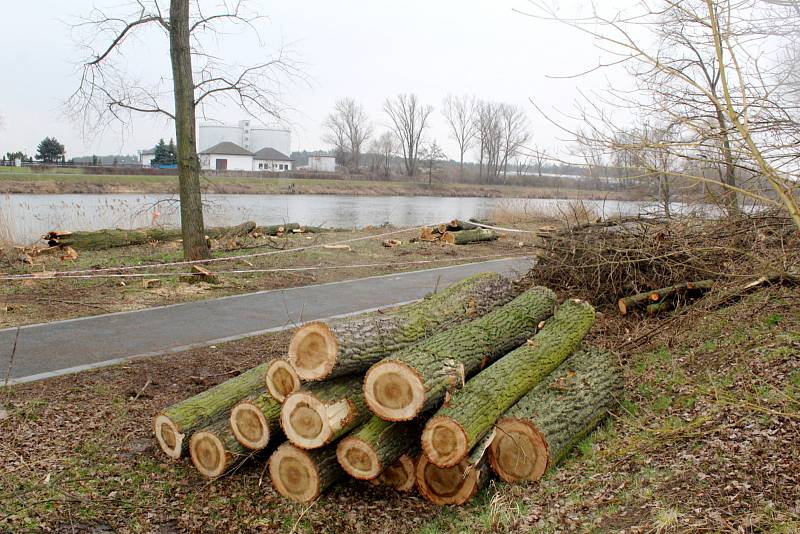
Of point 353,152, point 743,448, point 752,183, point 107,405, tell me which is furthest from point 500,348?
point 353,152

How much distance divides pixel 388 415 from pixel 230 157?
313 feet

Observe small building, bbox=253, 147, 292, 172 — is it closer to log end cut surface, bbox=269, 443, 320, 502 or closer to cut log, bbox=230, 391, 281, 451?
cut log, bbox=230, 391, 281, 451

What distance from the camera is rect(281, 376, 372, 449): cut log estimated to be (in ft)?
15.4

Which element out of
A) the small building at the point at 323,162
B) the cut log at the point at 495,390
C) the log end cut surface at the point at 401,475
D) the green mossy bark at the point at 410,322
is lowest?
the log end cut surface at the point at 401,475

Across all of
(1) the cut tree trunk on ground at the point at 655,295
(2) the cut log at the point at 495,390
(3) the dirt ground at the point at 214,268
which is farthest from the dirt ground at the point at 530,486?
(3) the dirt ground at the point at 214,268

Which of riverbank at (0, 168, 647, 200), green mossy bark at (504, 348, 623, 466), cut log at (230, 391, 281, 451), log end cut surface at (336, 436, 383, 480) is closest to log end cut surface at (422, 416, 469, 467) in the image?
log end cut surface at (336, 436, 383, 480)

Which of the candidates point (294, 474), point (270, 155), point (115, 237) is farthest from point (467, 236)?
point (270, 155)

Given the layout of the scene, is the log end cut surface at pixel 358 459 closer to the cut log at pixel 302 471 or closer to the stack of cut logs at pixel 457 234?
the cut log at pixel 302 471

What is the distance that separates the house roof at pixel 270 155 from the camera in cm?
10055

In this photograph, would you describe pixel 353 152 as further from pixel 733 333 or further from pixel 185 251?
pixel 733 333

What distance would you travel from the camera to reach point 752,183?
6.30 metres

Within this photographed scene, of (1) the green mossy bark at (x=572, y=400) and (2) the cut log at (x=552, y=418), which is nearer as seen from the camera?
(2) the cut log at (x=552, y=418)

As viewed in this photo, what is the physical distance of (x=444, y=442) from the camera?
4.59m

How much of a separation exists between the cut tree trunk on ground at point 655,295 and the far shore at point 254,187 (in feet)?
50.1
